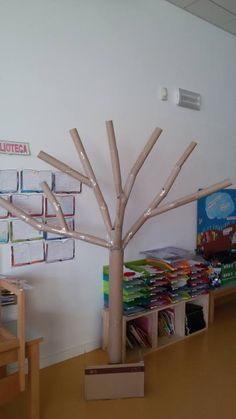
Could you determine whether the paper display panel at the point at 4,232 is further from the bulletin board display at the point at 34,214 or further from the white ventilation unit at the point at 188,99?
the white ventilation unit at the point at 188,99

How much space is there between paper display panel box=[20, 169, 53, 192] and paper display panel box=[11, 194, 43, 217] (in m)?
0.05

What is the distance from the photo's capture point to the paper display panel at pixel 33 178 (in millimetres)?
2082

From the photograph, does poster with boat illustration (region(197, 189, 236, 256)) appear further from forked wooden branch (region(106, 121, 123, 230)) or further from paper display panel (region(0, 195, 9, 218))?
paper display panel (region(0, 195, 9, 218))

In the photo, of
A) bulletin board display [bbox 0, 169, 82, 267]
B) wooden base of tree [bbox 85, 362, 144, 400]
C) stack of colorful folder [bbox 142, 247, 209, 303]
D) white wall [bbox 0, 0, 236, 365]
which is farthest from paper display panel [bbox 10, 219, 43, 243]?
stack of colorful folder [bbox 142, 247, 209, 303]

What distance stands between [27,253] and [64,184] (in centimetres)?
52

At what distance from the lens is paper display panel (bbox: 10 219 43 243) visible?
2059 millimetres

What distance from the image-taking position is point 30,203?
2.13m

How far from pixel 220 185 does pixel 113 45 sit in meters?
1.35

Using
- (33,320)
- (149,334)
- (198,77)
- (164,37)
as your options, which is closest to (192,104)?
(198,77)

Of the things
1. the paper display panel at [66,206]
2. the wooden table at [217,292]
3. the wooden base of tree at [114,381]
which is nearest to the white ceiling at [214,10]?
the paper display panel at [66,206]

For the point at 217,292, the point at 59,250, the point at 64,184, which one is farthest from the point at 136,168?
the point at 217,292

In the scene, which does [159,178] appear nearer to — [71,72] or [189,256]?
[189,256]

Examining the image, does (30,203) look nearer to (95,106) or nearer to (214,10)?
(95,106)

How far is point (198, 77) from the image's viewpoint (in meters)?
3.10
